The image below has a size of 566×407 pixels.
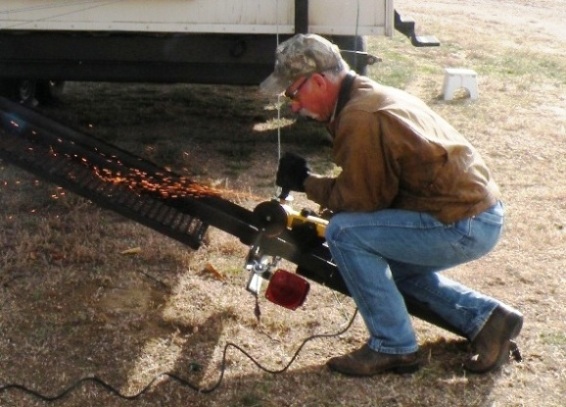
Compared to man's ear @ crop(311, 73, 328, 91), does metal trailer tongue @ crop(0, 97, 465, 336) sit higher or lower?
lower

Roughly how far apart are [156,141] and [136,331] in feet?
11.1

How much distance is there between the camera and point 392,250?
13.4 feet

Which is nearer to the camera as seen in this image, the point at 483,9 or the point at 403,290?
the point at 403,290

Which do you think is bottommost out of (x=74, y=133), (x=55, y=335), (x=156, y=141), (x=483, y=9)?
(x=483, y=9)

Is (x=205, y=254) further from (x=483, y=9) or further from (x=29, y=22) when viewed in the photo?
(x=483, y=9)

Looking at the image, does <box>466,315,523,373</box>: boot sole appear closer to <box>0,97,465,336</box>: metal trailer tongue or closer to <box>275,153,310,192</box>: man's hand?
<box>0,97,465,336</box>: metal trailer tongue

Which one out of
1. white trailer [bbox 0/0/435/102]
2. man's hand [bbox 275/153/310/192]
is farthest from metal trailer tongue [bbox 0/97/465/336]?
white trailer [bbox 0/0/435/102]

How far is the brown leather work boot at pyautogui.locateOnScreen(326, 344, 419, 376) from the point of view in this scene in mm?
4223

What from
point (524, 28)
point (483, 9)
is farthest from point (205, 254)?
point (483, 9)

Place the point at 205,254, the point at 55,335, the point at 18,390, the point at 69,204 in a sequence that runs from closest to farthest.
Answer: the point at 18,390 → the point at 55,335 → the point at 205,254 → the point at 69,204

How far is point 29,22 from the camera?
20.5 ft

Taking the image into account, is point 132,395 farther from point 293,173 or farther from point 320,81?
point 320,81

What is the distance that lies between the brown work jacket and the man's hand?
0.15 m

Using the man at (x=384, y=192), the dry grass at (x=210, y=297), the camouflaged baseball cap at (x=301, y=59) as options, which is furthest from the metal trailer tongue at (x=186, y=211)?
the camouflaged baseball cap at (x=301, y=59)
